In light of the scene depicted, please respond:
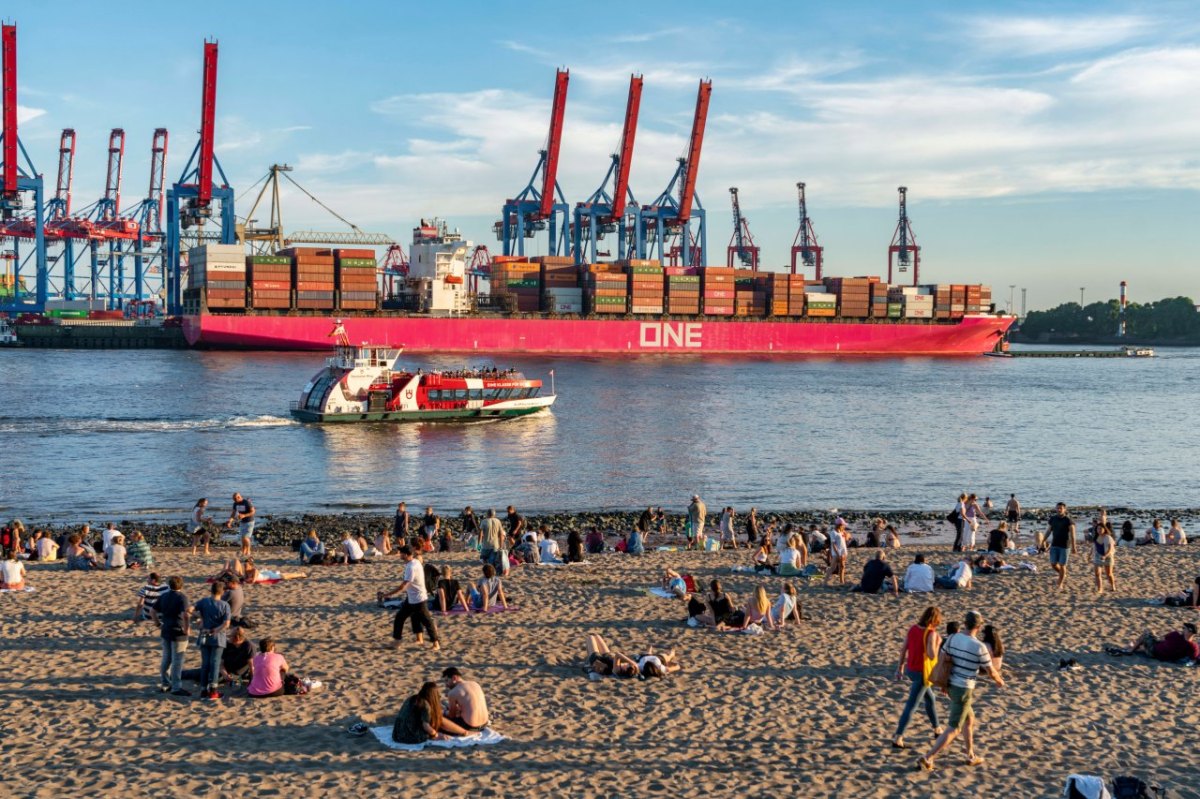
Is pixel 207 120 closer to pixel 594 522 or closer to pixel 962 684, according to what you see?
pixel 594 522

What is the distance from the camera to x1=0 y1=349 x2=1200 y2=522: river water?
113ft

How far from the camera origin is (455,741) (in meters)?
10.6

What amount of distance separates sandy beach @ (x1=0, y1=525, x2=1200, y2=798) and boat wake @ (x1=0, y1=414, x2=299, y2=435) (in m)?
32.0

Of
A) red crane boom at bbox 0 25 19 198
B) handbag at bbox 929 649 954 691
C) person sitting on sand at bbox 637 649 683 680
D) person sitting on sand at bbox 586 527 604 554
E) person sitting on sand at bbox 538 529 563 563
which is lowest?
person sitting on sand at bbox 586 527 604 554

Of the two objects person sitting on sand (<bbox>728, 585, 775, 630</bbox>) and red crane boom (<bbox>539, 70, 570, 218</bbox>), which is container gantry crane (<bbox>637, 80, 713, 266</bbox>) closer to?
red crane boom (<bbox>539, 70, 570, 218</bbox>)

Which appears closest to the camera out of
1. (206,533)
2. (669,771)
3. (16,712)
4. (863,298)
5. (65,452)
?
(669,771)

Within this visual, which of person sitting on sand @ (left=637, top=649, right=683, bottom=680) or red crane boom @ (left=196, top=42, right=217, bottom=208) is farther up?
red crane boom @ (left=196, top=42, right=217, bottom=208)

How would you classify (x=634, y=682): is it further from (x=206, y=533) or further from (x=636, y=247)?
(x=636, y=247)

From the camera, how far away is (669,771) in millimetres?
10172

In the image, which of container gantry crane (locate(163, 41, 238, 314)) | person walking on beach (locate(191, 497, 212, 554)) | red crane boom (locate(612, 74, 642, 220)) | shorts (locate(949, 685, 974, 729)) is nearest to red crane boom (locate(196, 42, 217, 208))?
container gantry crane (locate(163, 41, 238, 314))

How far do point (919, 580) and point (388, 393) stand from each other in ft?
114

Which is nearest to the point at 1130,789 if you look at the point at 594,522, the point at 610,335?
the point at 594,522

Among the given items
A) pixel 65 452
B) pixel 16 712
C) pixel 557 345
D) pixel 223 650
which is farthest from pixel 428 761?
pixel 557 345

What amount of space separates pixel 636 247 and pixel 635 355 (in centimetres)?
1821
